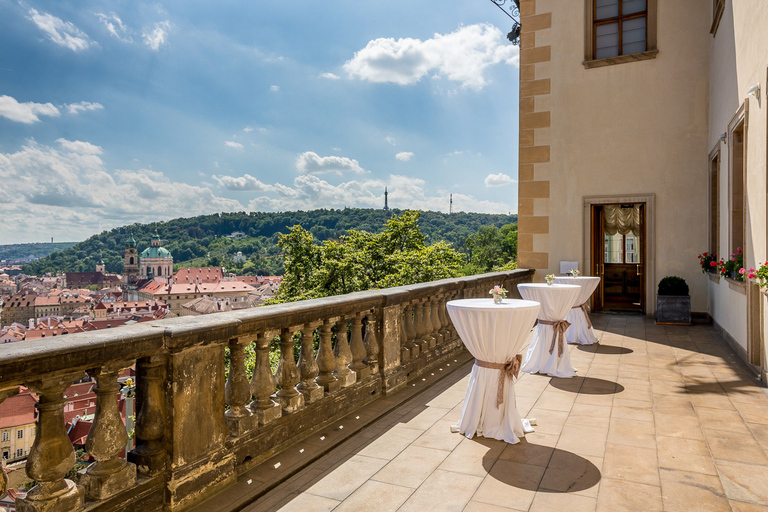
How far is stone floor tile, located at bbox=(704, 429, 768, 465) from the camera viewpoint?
271 centimetres

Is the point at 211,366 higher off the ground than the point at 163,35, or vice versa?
the point at 163,35

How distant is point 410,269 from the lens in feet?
57.9

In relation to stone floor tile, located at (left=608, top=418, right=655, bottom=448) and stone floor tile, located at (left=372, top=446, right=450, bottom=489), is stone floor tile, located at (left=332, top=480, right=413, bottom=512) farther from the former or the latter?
stone floor tile, located at (left=608, top=418, right=655, bottom=448)

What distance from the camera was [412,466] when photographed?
2604 millimetres

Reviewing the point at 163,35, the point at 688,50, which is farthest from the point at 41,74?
the point at 688,50

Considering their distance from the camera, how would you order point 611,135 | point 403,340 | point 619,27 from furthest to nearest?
1. point 619,27
2. point 611,135
3. point 403,340

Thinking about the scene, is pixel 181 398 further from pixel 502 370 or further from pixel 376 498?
pixel 502 370

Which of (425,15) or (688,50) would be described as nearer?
(688,50)

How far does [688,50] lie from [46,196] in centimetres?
7809

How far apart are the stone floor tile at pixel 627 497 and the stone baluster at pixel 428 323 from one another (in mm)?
2345

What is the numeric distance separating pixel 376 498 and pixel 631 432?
1.85 m

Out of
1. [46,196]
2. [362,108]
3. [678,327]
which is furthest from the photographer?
[46,196]

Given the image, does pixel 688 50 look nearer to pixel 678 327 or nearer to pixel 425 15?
pixel 678 327

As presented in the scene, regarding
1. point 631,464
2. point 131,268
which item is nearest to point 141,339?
point 631,464
